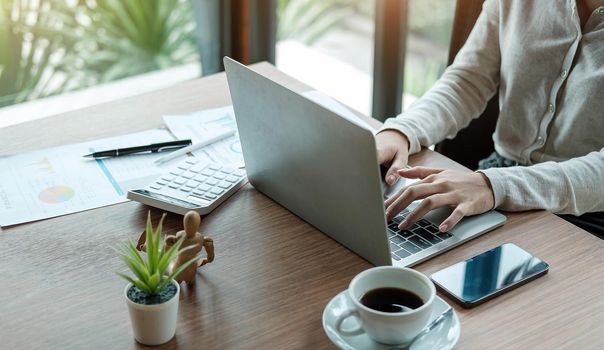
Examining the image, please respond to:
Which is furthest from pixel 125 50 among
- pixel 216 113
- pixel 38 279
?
pixel 38 279

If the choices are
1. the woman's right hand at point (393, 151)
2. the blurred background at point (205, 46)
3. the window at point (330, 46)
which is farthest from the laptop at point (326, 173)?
the window at point (330, 46)

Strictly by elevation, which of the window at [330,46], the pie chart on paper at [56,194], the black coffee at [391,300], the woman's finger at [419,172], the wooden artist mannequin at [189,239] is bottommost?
the window at [330,46]

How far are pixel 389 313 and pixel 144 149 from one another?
66 centimetres

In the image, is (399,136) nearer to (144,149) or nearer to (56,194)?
(144,149)

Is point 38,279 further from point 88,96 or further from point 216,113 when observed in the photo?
point 88,96

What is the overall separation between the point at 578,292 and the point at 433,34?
1548 millimetres

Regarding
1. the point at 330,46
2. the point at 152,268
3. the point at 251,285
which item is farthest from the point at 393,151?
the point at 330,46

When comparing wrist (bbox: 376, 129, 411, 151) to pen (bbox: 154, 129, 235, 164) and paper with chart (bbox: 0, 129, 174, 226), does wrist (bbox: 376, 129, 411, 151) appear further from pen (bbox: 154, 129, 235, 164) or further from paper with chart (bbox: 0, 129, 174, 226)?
paper with chart (bbox: 0, 129, 174, 226)

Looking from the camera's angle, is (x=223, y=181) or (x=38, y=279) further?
(x=223, y=181)

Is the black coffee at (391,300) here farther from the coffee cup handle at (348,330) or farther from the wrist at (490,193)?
the wrist at (490,193)

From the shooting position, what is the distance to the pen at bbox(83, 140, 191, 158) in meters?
1.34

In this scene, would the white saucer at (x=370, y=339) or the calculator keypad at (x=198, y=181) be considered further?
the calculator keypad at (x=198, y=181)

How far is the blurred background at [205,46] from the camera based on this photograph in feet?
7.95

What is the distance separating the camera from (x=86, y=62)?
8.74 ft
